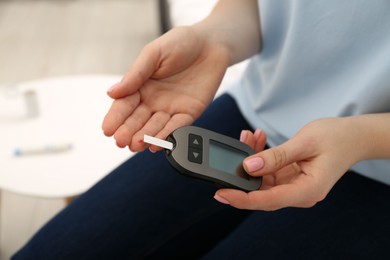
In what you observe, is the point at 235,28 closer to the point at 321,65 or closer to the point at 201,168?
the point at 321,65

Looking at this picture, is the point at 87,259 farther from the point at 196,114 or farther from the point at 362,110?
the point at 362,110

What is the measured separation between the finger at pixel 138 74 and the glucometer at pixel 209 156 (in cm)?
11

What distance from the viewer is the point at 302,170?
58 cm

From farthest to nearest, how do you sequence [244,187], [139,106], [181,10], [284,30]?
1. [181,10]
2. [284,30]
3. [139,106]
4. [244,187]

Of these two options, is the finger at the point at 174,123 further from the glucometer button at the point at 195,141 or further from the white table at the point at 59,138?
the white table at the point at 59,138

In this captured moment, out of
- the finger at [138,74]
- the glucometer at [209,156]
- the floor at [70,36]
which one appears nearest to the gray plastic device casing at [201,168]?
the glucometer at [209,156]

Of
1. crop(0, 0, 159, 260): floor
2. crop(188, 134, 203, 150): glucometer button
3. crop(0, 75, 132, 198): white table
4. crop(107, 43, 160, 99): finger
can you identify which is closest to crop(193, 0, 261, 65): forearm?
crop(107, 43, 160, 99): finger

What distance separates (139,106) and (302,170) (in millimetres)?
264

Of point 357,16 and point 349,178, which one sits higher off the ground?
point 357,16

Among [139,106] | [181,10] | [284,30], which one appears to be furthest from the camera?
[181,10]

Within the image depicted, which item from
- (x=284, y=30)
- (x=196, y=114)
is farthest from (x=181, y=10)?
(x=196, y=114)

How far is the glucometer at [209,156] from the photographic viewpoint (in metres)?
0.55

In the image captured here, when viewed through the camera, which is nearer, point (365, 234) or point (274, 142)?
point (365, 234)

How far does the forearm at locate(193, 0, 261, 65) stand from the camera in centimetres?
77
